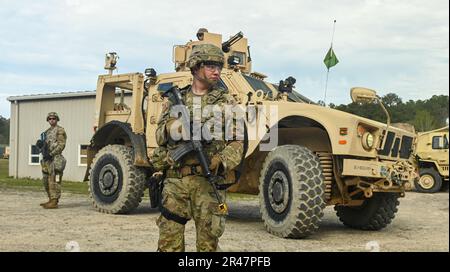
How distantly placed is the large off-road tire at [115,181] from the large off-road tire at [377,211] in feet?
10.8

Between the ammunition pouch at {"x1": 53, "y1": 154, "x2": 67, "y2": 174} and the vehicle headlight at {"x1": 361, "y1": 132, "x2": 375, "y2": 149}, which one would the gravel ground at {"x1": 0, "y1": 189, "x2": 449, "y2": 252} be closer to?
the ammunition pouch at {"x1": 53, "y1": 154, "x2": 67, "y2": 174}

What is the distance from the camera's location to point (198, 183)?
12.2 feet

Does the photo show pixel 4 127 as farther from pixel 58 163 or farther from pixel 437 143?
pixel 58 163

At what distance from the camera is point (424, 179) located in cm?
1817

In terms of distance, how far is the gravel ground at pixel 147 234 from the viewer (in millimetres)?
5598

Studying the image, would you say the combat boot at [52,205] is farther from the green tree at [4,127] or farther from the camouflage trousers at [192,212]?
the green tree at [4,127]

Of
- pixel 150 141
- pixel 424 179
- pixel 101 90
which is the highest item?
pixel 101 90

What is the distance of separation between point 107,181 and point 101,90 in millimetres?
1698

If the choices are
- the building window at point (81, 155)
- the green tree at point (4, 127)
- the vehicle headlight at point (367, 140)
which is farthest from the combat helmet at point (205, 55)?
the green tree at point (4, 127)

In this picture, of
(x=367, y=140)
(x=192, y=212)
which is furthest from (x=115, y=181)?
(x=192, y=212)

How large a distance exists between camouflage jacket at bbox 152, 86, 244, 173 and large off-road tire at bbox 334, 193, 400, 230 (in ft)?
Answer: 13.0

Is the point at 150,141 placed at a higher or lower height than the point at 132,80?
lower
